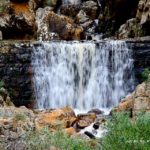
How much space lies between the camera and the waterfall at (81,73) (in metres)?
19.5

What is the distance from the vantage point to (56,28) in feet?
80.9

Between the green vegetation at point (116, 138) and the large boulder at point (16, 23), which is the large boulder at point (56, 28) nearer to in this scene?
the large boulder at point (16, 23)

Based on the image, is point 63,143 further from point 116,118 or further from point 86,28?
point 86,28

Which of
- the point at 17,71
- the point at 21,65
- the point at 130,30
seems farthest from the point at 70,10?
the point at 17,71

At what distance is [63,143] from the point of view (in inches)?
271

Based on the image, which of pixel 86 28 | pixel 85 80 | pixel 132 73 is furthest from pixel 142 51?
pixel 86 28

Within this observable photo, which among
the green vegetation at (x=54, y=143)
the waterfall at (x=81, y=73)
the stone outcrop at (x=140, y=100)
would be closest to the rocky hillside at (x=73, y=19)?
the waterfall at (x=81, y=73)

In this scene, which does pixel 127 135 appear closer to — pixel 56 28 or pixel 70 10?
pixel 56 28

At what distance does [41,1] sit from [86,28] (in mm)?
3667

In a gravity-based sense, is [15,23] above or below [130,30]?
above

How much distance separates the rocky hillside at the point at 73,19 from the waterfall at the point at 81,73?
274 centimetres

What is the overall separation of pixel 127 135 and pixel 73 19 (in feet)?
70.0

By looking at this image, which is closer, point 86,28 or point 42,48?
point 42,48

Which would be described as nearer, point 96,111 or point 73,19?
point 96,111
